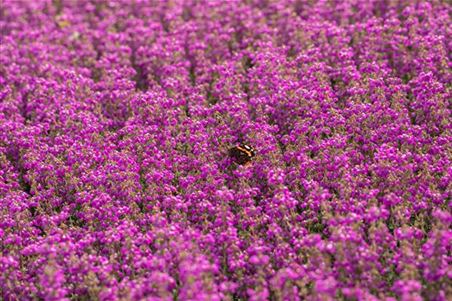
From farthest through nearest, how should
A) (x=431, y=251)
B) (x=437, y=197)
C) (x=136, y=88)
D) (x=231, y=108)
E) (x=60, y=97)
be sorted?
(x=136, y=88), (x=60, y=97), (x=231, y=108), (x=437, y=197), (x=431, y=251)

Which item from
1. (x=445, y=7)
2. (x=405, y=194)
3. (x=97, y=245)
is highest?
(x=445, y=7)

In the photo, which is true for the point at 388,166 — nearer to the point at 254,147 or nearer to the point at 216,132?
the point at 254,147

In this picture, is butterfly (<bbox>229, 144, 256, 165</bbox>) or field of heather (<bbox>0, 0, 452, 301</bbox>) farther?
butterfly (<bbox>229, 144, 256, 165</bbox>)

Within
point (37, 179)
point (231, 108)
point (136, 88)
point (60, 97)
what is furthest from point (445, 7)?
point (37, 179)

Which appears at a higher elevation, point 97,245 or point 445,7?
point 445,7

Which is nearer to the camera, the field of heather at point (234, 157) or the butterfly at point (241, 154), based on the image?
the field of heather at point (234, 157)
